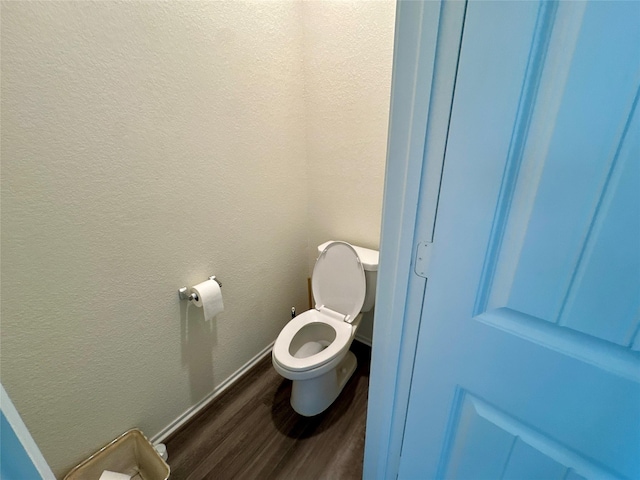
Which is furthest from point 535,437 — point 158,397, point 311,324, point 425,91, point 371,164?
point 158,397

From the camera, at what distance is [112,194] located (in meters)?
0.96

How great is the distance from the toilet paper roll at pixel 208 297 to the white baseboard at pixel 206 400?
0.56 metres

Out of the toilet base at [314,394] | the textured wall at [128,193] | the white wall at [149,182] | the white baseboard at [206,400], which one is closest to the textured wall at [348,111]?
the white wall at [149,182]

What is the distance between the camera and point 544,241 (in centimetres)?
47

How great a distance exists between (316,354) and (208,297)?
0.62 metres

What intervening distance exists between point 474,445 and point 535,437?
15 cm

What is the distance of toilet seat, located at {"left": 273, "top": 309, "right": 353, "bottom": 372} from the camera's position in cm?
128

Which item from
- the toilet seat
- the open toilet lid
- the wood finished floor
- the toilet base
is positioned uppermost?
the open toilet lid

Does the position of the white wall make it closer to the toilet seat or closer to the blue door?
the toilet seat

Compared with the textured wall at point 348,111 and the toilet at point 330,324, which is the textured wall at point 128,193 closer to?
the textured wall at point 348,111

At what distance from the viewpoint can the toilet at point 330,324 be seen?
1.40 m

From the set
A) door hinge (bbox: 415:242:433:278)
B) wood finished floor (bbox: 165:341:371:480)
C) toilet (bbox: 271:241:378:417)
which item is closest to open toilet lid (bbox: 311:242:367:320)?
toilet (bbox: 271:241:378:417)

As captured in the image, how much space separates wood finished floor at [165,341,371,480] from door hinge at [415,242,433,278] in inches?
44.0

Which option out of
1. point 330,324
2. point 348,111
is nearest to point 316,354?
point 330,324
